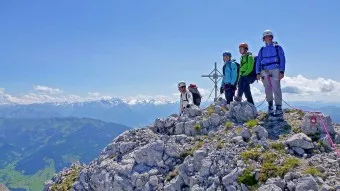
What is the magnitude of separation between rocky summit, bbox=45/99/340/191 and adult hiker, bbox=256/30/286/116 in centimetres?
123

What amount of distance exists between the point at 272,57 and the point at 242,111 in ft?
11.7

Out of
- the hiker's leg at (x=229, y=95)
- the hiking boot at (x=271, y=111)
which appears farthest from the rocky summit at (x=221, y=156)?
the hiker's leg at (x=229, y=95)

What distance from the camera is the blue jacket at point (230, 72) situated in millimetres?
22062

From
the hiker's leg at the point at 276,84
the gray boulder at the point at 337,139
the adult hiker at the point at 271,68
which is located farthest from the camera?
the hiker's leg at the point at 276,84

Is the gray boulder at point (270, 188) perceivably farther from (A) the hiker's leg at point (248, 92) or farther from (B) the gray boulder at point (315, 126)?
(A) the hiker's leg at point (248, 92)

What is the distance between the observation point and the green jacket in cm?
2095

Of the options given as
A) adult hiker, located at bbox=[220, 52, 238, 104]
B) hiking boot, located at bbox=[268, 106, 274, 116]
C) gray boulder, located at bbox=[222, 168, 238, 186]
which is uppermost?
adult hiker, located at bbox=[220, 52, 238, 104]

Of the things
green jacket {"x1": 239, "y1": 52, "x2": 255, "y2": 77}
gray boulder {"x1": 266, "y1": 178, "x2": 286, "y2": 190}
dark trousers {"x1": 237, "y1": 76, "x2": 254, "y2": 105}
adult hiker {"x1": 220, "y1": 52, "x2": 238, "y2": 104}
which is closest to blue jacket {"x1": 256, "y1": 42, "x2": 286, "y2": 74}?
green jacket {"x1": 239, "y1": 52, "x2": 255, "y2": 77}

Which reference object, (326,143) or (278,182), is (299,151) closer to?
(326,143)

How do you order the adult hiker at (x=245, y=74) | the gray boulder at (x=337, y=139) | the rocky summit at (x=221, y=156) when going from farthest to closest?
the adult hiker at (x=245, y=74)
the gray boulder at (x=337, y=139)
the rocky summit at (x=221, y=156)

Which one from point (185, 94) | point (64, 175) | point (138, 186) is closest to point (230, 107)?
point (185, 94)

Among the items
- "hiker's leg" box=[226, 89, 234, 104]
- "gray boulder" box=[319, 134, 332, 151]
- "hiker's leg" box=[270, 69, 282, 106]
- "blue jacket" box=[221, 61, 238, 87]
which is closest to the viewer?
"gray boulder" box=[319, 134, 332, 151]

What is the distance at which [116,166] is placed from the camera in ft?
62.7

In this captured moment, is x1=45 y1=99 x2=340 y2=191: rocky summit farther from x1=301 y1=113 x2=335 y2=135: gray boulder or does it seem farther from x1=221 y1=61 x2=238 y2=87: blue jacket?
x1=221 y1=61 x2=238 y2=87: blue jacket
